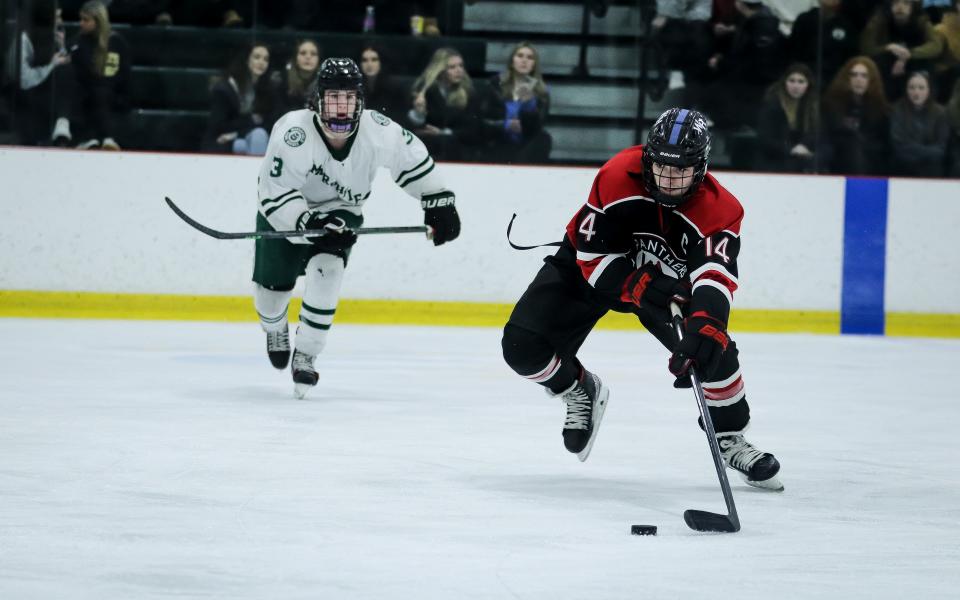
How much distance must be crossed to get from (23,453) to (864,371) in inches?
141

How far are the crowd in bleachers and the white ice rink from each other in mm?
1784

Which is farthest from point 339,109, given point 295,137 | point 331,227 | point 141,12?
point 141,12

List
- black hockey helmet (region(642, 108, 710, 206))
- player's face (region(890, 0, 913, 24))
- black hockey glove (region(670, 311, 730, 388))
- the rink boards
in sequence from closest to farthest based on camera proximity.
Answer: black hockey glove (region(670, 311, 730, 388)) → black hockey helmet (region(642, 108, 710, 206)) → the rink boards → player's face (region(890, 0, 913, 24))

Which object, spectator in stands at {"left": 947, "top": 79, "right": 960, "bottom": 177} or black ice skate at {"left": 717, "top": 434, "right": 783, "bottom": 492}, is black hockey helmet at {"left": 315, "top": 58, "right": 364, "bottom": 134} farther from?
spectator in stands at {"left": 947, "top": 79, "right": 960, "bottom": 177}

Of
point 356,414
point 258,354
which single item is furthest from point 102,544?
point 258,354

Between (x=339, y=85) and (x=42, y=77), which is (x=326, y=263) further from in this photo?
(x=42, y=77)

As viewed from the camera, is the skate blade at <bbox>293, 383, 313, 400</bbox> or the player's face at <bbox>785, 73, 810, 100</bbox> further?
the player's face at <bbox>785, 73, 810, 100</bbox>

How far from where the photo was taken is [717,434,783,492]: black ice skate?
133 inches

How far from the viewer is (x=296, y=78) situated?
24.5ft

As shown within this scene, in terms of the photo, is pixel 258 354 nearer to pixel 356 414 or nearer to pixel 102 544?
pixel 356 414

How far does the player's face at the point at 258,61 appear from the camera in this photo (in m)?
7.52

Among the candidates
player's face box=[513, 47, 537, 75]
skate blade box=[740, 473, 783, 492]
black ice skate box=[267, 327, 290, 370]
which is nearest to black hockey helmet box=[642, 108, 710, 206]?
skate blade box=[740, 473, 783, 492]

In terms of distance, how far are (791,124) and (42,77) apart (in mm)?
3790

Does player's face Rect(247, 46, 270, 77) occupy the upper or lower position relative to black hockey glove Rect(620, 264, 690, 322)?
upper
